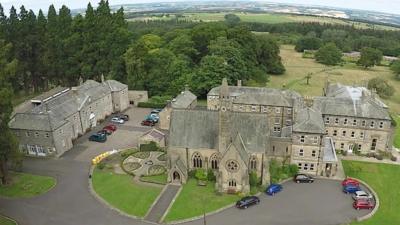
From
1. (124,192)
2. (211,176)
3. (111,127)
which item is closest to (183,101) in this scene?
(111,127)

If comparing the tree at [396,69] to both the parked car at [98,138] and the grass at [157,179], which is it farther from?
the parked car at [98,138]

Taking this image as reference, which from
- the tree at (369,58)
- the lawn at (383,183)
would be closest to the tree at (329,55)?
the tree at (369,58)

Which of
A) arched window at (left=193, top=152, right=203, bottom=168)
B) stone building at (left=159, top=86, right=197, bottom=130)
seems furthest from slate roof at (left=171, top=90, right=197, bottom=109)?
arched window at (left=193, top=152, right=203, bottom=168)

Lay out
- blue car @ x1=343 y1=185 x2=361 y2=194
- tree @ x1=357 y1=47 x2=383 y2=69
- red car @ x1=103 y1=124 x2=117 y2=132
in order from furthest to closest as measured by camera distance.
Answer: tree @ x1=357 y1=47 x2=383 y2=69, red car @ x1=103 y1=124 x2=117 y2=132, blue car @ x1=343 y1=185 x2=361 y2=194

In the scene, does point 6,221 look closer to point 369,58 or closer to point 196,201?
point 196,201

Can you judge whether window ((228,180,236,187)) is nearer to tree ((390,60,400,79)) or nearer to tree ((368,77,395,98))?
tree ((368,77,395,98))
